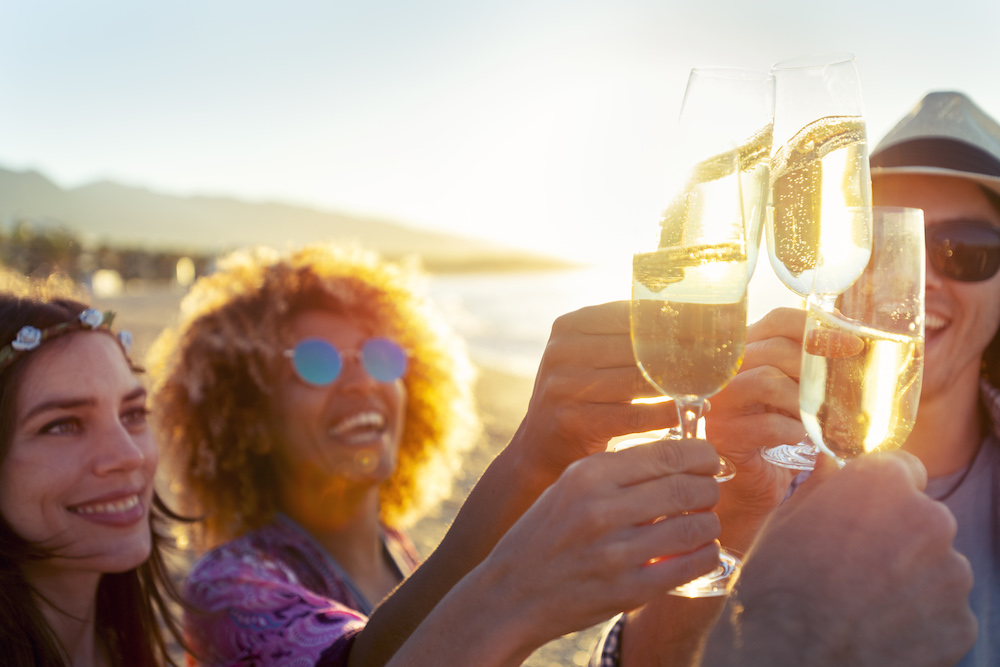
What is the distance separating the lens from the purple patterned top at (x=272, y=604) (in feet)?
7.30

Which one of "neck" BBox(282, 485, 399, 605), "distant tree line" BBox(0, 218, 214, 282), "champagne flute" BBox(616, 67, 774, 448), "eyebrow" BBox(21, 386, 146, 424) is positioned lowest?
"neck" BBox(282, 485, 399, 605)

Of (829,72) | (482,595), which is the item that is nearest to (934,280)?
(829,72)

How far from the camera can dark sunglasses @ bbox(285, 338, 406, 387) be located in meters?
3.36

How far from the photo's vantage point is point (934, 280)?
309cm

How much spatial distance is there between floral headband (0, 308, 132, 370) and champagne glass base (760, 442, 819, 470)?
249cm

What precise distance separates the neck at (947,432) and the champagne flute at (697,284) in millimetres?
2328

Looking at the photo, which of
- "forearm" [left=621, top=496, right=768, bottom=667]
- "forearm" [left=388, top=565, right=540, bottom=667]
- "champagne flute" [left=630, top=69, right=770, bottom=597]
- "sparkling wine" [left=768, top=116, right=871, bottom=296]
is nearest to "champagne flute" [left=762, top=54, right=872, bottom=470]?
"sparkling wine" [left=768, top=116, right=871, bottom=296]

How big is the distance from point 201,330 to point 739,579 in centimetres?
323

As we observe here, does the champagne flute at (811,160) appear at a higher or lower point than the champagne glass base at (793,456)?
higher

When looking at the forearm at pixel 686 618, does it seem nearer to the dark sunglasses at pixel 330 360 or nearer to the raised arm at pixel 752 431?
the raised arm at pixel 752 431

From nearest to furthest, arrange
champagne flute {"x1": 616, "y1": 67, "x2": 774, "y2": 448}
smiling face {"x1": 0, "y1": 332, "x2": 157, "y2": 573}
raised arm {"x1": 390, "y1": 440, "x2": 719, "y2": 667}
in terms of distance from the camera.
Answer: raised arm {"x1": 390, "y1": 440, "x2": 719, "y2": 667} < champagne flute {"x1": 616, "y1": 67, "x2": 774, "y2": 448} < smiling face {"x1": 0, "y1": 332, "x2": 157, "y2": 573}

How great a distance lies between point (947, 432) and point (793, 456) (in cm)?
202

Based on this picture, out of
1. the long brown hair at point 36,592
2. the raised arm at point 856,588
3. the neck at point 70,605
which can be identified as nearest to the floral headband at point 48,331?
the long brown hair at point 36,592

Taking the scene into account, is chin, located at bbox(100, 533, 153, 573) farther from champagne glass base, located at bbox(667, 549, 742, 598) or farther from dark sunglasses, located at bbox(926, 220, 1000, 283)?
dark sunglasses, located at bbox(926, 220, 1000, 283)
